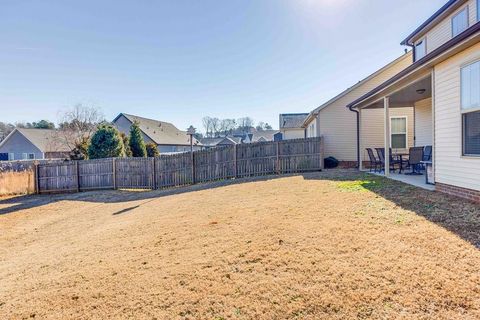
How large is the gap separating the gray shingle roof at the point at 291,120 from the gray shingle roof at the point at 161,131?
52.1ft

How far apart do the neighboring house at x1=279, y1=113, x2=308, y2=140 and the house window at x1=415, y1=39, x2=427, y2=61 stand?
18.3 meters

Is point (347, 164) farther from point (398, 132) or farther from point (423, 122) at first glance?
point (423, 122)

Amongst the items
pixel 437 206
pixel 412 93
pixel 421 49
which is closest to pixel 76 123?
pixel 412 93

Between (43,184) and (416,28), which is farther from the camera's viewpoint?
(43,184)

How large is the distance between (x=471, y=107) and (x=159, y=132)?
3556 centimetres

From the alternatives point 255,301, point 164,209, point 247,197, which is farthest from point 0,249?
point 255,301

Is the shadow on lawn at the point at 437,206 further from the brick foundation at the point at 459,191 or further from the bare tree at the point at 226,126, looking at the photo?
the bare tree at the point at 226,126

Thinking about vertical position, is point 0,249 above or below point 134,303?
below

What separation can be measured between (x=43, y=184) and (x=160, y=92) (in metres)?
16.2

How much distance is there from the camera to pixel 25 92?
83.2ft

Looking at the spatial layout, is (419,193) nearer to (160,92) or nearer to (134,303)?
(134,303)

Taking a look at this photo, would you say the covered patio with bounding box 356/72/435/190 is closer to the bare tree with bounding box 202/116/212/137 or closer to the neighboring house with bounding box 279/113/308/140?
the neighboring house with bounding box 279/113/308/140

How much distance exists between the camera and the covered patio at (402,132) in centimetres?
887

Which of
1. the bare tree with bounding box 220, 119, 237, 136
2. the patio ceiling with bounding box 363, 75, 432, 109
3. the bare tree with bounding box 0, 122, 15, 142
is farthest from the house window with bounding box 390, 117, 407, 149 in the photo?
the bare tree with bounding box 220, 119, 237, 136
